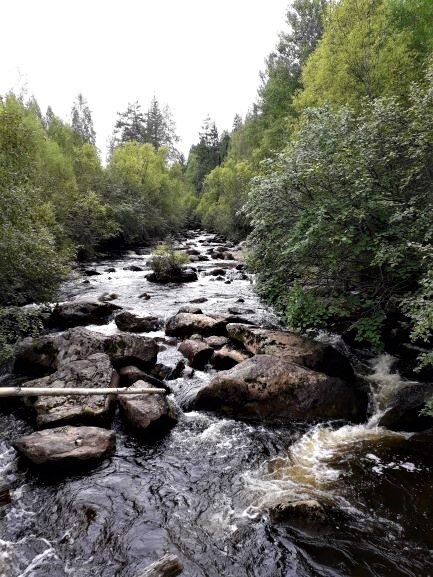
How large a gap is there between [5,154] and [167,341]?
23.9ft

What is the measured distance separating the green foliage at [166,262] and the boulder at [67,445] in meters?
15.6

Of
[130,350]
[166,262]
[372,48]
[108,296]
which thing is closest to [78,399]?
[130,350]

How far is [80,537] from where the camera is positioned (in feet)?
16.7

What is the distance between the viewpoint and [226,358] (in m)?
10.5

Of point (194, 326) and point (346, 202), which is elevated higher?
point (346, 202)

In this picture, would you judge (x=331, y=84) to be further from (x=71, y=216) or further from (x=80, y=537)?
(x=80, y=537)

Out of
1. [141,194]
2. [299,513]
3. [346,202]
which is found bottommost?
[299,513]

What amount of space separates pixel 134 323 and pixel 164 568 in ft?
31.7

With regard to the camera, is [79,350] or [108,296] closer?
[79,350]

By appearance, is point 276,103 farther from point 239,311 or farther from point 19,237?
point 19,237

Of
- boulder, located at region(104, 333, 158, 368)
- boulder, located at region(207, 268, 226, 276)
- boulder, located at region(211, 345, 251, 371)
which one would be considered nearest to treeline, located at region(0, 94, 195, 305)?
boulder, located at region(104, 333, 158, 368)

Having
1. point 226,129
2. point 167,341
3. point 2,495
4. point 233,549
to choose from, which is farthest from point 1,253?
point 226,129

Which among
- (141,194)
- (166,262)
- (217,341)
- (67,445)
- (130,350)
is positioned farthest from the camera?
(141,194)

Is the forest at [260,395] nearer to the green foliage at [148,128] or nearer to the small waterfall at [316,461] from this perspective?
the small waterfall at [316,461]
